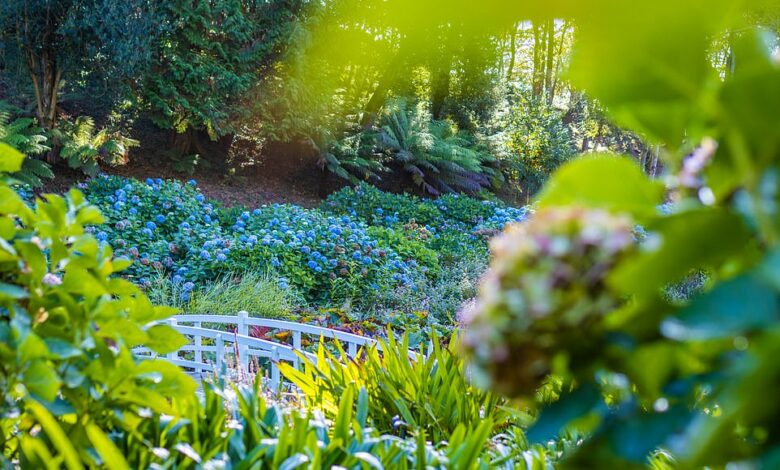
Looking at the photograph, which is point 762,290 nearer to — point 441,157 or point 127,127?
point 127,127

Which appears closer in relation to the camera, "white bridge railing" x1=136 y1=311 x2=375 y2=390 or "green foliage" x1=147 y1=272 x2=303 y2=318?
"white bridge railing" x1=136 y1=311 x2=375 y2=390

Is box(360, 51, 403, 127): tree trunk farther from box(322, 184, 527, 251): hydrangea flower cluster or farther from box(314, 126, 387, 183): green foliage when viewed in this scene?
box(322, 184, 527, 251): hydrangea flower cluster

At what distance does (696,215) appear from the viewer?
16.2 inches

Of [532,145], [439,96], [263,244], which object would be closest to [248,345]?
[263,244]

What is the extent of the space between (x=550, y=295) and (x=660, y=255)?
79 mm

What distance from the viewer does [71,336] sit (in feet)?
3.50

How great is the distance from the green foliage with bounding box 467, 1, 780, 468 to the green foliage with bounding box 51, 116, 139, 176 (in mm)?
8816

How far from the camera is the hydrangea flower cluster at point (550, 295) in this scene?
438mm

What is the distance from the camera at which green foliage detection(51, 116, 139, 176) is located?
325 inches

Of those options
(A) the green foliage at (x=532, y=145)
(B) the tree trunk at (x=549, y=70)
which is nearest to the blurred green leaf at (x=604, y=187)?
(A) the green foliage at (x=532, y=145)

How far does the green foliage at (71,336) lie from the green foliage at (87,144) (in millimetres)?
7885

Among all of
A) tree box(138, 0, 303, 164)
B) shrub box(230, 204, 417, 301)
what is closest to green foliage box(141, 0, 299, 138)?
tree box(138, 0, 303, 164)

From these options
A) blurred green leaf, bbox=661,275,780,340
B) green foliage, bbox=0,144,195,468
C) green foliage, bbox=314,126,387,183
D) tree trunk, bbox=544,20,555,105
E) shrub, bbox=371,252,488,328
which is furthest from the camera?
tree trunk, bbox=544,20,555,105

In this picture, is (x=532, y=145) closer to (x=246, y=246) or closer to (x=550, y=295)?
(x=246, y=246)
